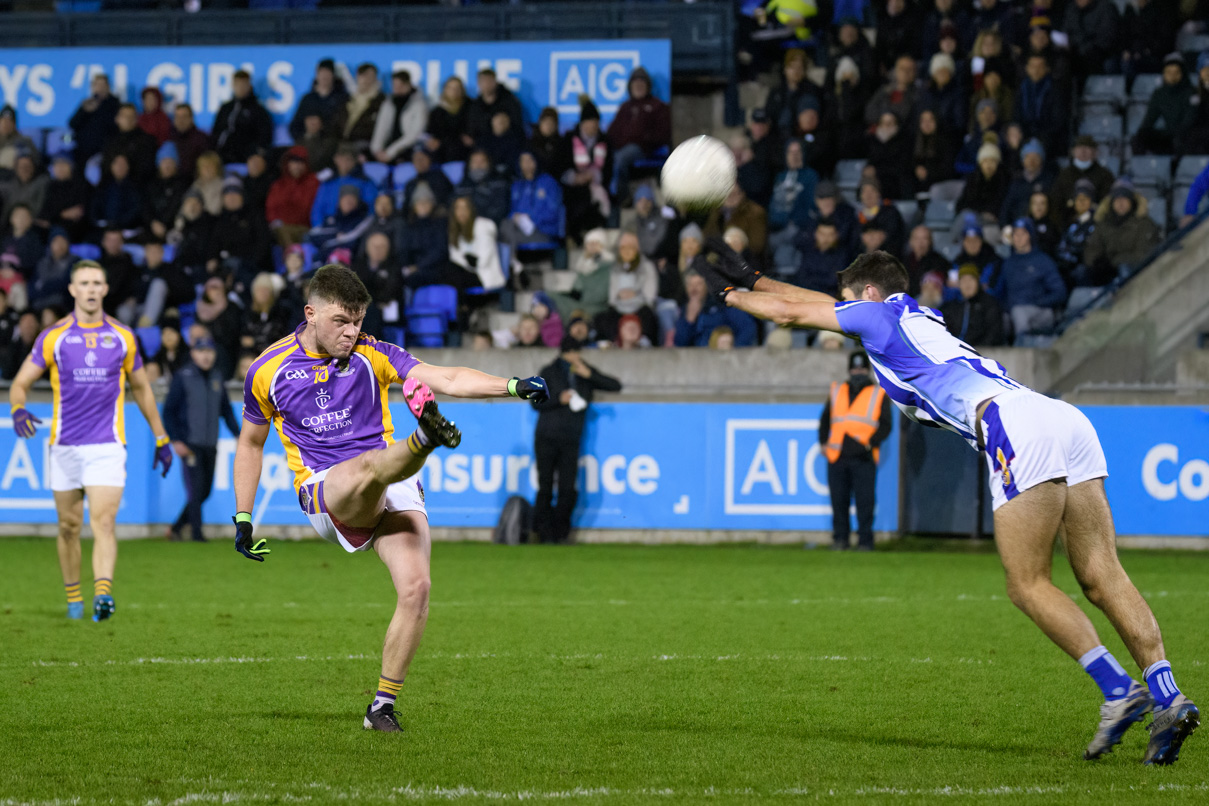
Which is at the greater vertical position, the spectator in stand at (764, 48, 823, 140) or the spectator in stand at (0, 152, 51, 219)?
the spectator in stand at (764, 48, 823, 140)

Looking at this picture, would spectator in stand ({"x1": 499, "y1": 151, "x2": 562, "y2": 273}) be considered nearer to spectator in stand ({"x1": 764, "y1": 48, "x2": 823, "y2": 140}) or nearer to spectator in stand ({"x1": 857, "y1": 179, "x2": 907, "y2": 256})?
spectator in stand ({"x1": 764, "y1": 48, "x2": 823, "y2": 140})

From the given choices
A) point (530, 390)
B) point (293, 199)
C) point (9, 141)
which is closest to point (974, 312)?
point (293, 199)

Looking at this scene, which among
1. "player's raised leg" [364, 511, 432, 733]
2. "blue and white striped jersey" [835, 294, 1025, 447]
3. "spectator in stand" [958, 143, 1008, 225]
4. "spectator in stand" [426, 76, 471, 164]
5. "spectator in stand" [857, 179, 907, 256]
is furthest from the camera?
"spectator in stand" [426, 76, 471, 164]

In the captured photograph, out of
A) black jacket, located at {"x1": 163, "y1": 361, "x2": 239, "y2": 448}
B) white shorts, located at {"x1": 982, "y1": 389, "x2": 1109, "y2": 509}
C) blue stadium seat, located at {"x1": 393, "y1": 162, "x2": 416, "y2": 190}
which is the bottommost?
black jacket, located at {"x1": 163, "y1": 361, "x2": 239, "y2": 448}

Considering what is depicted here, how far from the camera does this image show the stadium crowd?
18.8 m

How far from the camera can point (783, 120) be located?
21203 millimetres

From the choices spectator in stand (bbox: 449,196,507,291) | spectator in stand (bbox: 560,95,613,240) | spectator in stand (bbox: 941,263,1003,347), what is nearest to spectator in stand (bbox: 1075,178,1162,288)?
spectator in stand (bbox: 941,263,1003,347)

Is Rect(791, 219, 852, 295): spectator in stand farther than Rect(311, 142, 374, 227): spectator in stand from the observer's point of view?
No

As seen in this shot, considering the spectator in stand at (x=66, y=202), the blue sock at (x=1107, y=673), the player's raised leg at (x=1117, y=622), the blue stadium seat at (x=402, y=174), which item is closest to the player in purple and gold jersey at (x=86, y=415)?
the player's raised leg at (x=1117, y=622)

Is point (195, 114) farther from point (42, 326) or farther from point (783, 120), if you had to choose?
point (783, 120)

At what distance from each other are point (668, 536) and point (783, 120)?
6914 mm

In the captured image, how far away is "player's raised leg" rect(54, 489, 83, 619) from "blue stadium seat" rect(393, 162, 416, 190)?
11.3m

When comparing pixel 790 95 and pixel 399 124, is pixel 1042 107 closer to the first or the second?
pixel 790 95

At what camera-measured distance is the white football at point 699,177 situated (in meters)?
7.43
